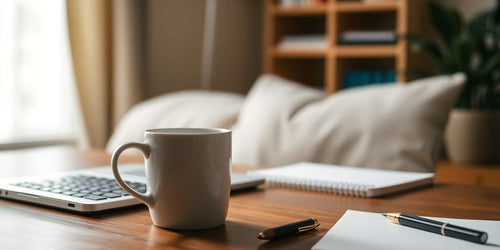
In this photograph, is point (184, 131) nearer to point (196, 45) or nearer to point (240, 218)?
point (240, 218)

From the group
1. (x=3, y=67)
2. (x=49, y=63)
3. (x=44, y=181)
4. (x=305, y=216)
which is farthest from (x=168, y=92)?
(x=305, y=216)

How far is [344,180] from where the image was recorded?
934 millimetres

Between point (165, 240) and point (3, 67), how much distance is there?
197 cm

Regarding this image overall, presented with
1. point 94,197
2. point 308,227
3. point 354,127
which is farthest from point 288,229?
point 354,127

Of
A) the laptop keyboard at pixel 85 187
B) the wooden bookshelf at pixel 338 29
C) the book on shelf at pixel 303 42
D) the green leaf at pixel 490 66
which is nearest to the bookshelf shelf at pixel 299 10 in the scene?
the wooden bookshelf at pixel 338 29

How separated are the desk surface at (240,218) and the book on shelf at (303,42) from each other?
2.14 m

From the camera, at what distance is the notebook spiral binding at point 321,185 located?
88 cm

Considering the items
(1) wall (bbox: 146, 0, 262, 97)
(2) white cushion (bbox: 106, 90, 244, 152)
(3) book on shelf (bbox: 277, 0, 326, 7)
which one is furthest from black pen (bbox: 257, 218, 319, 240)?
(3) book on shelf (bbox: 277, 0, 326, 7)

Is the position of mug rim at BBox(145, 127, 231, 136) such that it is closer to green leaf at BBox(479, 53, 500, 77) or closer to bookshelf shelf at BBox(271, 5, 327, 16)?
green leaf at BBox(479, 53, 500, 77)

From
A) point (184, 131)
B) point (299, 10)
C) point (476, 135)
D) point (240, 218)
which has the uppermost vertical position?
point (299, 10)

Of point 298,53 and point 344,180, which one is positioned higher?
point 298,53

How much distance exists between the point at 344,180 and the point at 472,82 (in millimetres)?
1612

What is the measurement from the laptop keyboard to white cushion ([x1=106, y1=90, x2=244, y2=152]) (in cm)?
88

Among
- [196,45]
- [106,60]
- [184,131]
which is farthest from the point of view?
[196,45]
